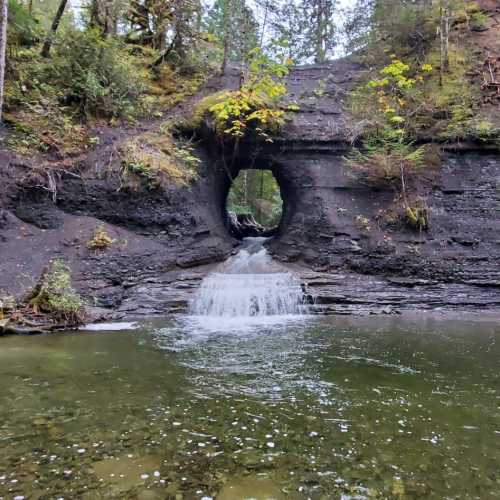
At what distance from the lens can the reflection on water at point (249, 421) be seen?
8.00 ft

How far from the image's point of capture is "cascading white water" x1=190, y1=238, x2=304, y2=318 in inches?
396

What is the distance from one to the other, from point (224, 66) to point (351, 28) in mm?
9472

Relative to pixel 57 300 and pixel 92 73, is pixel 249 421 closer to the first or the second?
pixel 57 300

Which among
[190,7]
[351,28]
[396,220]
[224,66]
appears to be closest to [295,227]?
[396,220]

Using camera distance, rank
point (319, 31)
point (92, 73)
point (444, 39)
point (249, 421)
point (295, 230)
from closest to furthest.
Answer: point (249, 421), point (92, 73), point (295, 230), point (444, 39), point (319, 31)

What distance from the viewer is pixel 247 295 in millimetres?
10344

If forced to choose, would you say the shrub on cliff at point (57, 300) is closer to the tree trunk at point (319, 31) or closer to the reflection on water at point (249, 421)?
the reflection on water at point (249, 421)

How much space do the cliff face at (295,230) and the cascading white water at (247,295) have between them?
49 centimetres

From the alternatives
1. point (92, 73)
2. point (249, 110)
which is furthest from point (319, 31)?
point (92, 73)

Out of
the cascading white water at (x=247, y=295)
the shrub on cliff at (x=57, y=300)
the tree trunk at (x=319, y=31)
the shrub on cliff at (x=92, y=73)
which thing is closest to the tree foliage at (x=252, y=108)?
the shrub on cliff at (x=92, y=73)

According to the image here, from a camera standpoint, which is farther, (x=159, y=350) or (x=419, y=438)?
(x=159, y=350)

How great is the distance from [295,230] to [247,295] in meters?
3.99

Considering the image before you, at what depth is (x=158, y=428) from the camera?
3195 mm

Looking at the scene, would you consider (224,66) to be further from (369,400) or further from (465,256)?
(369,400)
